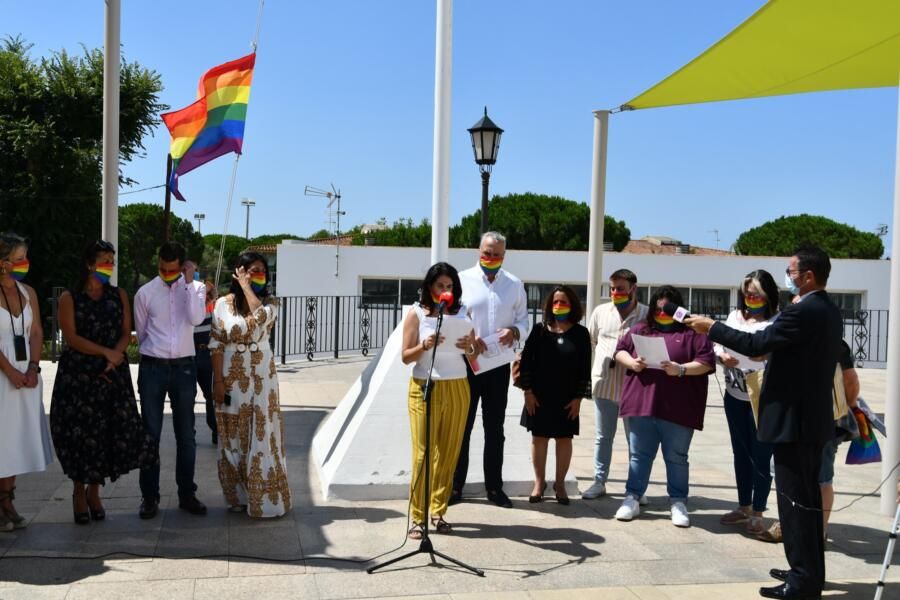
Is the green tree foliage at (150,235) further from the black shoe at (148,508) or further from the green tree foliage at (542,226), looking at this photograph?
the black shoe at (148,508)

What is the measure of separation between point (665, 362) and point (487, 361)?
3.75ft

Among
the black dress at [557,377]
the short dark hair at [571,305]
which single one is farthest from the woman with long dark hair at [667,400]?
the short dark hair at [571,305]

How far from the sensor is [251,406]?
17.1ft

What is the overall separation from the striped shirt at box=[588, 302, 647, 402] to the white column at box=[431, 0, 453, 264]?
1.29m

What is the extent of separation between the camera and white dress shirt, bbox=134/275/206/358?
16.9 feet

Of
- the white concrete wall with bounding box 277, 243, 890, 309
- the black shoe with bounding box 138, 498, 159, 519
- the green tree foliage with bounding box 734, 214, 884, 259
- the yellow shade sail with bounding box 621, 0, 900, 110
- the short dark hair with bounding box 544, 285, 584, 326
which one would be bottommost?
the black shoe with bounding box 138, 498, 159, 519

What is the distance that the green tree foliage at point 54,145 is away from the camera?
23.1m

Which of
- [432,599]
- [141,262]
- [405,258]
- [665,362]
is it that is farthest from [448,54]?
[141,262]

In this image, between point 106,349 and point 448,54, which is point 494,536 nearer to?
point 106,349

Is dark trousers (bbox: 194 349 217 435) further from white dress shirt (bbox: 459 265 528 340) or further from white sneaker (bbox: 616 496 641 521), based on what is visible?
white sneaker (bbox: 616 496 641 521)

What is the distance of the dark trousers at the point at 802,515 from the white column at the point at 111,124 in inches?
219

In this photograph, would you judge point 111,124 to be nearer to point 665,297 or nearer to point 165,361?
point 165,361

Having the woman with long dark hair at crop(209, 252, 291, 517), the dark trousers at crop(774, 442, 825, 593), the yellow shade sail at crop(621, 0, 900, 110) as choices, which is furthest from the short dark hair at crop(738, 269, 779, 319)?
the woman with long dark hair at crop(209, 252, 291, 517)

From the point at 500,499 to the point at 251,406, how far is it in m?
1.78
